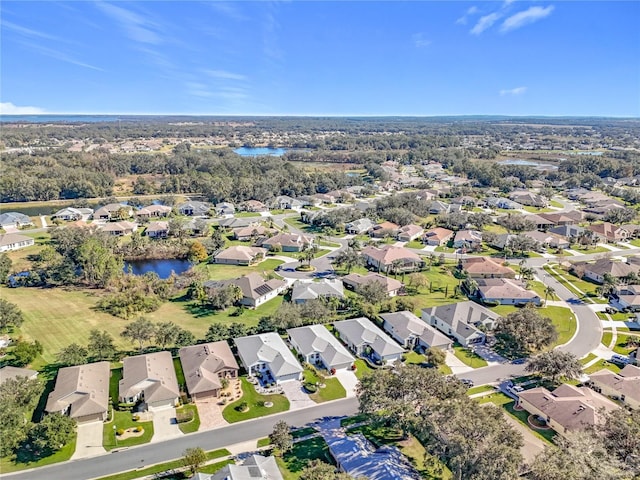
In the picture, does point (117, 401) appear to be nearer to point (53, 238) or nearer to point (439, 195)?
point (53, 238)

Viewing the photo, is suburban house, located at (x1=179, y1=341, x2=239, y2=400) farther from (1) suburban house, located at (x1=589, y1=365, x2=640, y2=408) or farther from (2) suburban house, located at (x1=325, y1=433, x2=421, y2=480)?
(1) suburban house, located at (x1=589, y1=365, x2=640, y2=408)

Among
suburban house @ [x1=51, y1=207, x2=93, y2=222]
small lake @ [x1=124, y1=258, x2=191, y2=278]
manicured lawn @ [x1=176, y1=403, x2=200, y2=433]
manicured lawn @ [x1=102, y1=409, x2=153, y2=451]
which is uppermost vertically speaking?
suburban house @ [x1=51, y1=207, x2=93, y2=222]

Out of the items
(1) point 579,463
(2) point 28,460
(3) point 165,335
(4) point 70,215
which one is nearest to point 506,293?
(1) point 579,463

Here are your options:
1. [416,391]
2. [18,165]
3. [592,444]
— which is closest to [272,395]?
[416,391]

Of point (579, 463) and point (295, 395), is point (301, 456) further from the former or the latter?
point (579, 463)

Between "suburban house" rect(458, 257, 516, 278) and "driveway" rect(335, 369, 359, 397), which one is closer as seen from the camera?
"driveway" rect(335, 369, 359, 397)

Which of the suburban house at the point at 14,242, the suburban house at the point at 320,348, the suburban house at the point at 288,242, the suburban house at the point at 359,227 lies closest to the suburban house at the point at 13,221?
the suburban house at the point at 14,242

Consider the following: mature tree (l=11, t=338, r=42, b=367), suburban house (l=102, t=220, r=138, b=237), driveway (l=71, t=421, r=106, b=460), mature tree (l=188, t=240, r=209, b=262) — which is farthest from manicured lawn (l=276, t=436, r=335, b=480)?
suburban house (l=102, t=220, r=138, b=237)
